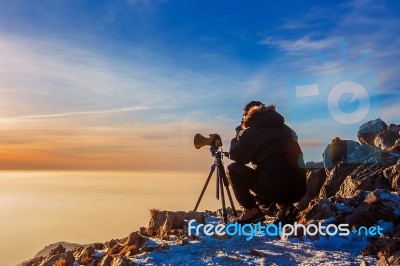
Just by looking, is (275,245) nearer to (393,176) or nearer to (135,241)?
(135,241)

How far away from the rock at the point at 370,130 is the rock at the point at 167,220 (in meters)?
16.0

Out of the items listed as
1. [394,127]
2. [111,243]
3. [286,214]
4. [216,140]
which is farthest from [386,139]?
[111,243]

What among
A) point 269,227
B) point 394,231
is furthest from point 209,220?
point 394,231

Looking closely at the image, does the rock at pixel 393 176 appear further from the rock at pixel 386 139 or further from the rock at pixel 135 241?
the rock at pixel 386 139

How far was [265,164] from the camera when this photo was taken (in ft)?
33.1

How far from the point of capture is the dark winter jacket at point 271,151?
32.3 feet

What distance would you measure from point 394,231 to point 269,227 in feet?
9.45

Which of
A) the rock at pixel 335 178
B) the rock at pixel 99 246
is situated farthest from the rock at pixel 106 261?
the rock at pixel 335 178

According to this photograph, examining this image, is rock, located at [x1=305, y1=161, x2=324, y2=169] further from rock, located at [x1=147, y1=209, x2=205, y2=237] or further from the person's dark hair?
the person's dark hair

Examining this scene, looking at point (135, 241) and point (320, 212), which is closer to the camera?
point (135, 241)

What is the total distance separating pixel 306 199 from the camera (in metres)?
16.4

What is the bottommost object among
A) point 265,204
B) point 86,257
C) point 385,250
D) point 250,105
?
point 86,257

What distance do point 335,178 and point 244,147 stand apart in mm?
7493

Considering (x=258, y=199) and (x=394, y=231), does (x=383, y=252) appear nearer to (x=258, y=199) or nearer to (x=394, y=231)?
(x=394, y=231)
